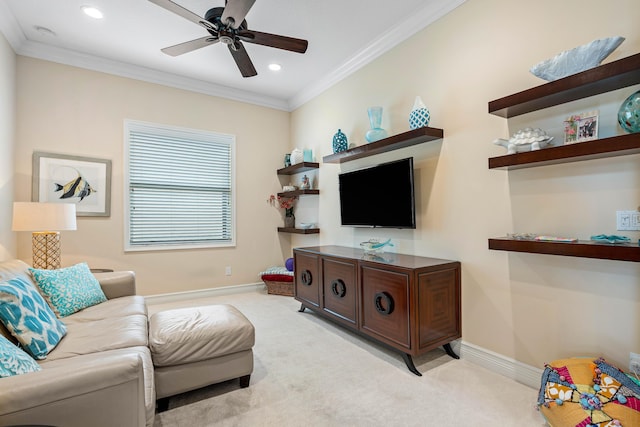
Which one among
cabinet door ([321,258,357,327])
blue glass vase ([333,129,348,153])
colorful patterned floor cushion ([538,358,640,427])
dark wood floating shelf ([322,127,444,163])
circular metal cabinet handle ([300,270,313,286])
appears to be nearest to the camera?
colorful patterned floor cushion ([538,358,640,427])

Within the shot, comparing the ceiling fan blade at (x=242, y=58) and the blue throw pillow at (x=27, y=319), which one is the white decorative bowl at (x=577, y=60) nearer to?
the ceiling fan blade at (x=242, y=58)

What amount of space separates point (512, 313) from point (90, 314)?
3014 mm

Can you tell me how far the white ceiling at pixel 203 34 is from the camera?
2.75 meters

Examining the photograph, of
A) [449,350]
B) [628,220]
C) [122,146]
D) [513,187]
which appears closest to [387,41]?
[513,187]

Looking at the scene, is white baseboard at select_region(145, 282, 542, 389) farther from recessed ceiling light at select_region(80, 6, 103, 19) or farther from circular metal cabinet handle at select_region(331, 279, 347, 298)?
recessed ceiling light at select_region(80, 6, 103, 19)

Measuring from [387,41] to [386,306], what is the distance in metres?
2.60

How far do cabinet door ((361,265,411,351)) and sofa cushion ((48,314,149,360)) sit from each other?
1659 mm

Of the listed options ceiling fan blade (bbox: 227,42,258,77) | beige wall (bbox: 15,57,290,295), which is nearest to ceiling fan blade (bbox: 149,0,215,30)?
ceiling fan blade (bbox: 227,42,258,77)

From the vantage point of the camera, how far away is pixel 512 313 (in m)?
2.21

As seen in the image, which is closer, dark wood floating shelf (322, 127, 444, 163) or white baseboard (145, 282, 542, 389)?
white baseboard (145, 282, 542, 389)

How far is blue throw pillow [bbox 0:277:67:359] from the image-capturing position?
1.48m

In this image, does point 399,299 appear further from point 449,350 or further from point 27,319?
point 27,319

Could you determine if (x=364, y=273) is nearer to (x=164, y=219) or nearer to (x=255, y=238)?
(x=255, y=238)

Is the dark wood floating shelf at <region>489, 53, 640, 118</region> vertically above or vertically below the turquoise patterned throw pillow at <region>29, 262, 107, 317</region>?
above
